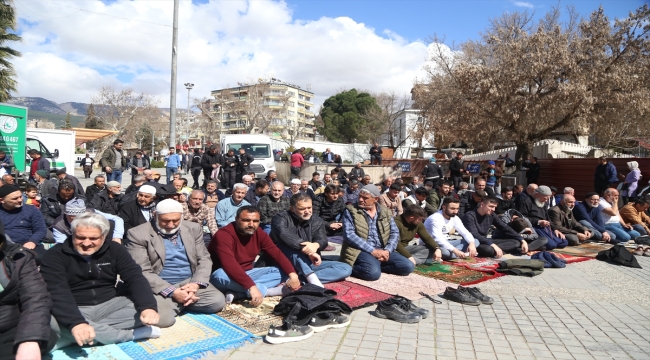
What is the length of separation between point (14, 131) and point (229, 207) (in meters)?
9.73

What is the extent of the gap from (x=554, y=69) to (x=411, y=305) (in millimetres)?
15930

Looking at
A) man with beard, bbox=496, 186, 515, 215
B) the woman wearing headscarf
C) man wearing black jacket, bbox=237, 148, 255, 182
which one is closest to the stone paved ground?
man with beard, bbox=496, 186, 515, 215

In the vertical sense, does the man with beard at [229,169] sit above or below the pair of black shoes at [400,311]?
above

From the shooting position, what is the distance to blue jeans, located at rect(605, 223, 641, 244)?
973cm

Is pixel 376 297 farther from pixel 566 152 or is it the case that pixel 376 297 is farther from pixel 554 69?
pixel 566 152

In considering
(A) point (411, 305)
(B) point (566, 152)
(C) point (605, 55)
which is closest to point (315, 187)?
(A) point (411, 305)

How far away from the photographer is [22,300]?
3.14 meters

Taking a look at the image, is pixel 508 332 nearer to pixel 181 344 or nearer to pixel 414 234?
pixel 414 234

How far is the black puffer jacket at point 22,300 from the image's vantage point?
307 cm

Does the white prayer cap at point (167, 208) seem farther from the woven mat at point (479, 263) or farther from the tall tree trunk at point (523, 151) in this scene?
the tall tree trunk at point (523, 151)

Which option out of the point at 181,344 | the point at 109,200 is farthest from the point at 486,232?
the point at 109,200

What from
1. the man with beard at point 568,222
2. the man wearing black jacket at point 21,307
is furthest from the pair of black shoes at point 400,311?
the man with beard at point 568,222

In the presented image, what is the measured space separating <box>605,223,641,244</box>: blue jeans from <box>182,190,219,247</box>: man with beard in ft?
27.5

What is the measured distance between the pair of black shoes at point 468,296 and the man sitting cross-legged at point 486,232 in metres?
2.48
